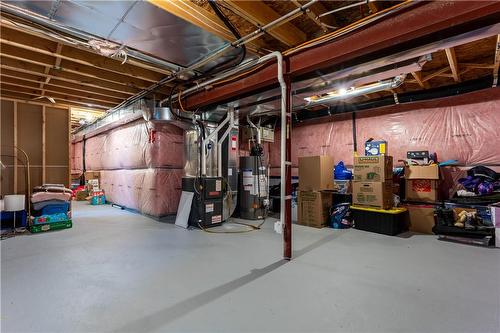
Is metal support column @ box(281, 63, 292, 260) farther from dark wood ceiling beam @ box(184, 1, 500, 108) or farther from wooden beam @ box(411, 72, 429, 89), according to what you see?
wooden beam @ box(411, 72, 429, 89)

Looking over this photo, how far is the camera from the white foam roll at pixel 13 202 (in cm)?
368

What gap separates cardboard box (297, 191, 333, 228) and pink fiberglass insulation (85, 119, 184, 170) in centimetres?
260

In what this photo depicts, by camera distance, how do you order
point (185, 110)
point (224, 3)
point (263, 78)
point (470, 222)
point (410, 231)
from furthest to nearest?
point (185, 110), point (410, 231), point (470, 222), point (263, 78), point (224, 3)

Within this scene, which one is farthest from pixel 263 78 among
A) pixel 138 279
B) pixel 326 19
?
pixel 138 279

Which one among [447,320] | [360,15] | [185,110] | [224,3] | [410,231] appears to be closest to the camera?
[447,320]

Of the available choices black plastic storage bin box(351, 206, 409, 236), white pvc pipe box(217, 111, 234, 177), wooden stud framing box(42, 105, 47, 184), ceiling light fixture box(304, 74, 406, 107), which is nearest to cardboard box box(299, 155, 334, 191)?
black plastic storage bin box(351, 206, 409, 236)

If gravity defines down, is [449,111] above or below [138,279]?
above

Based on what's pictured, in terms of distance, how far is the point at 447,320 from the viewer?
5.45 feet

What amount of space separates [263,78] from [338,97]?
6.33ft

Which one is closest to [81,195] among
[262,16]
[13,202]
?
[13,202]

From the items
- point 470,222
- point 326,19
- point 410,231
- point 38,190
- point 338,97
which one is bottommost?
point 410,231

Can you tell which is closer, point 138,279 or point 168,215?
point 138,279

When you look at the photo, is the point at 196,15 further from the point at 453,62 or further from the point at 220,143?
the point at 453,62

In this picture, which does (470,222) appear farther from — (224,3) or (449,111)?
(224,3)
